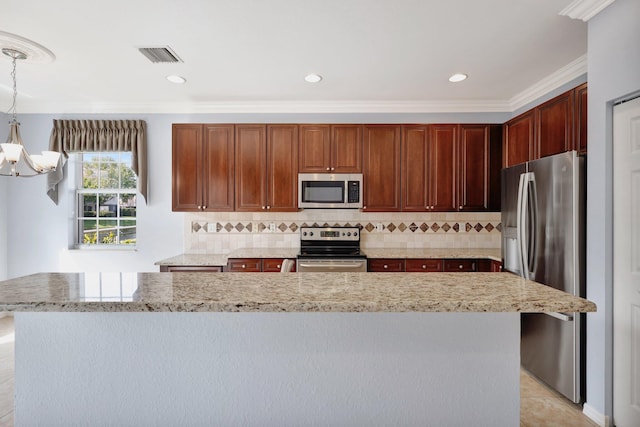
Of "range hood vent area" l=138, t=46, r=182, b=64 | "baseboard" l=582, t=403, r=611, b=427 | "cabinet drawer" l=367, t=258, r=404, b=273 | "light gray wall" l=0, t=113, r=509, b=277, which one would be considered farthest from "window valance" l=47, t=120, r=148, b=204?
"baseboard" l=582, t=403, r=611, b=427

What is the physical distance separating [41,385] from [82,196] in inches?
148

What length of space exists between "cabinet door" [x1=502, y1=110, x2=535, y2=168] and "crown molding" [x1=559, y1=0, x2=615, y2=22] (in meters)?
1.16

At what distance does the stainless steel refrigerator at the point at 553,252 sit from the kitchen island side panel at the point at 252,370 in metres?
1.58

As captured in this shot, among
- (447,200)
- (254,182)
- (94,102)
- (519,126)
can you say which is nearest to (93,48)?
(94,102)

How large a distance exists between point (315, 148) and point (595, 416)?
3.18 m

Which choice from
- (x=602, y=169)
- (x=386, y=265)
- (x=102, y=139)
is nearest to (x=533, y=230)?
(x=602, y=169)

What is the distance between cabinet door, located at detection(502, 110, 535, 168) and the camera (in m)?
3.28

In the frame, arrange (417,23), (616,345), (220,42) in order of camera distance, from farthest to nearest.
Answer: (220,42) → (417,23) → (616,345)

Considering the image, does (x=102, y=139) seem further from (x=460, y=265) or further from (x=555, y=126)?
(x=555, y=126)

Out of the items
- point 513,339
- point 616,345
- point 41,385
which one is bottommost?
point 616,345

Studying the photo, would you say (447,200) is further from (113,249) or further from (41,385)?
(113,249)

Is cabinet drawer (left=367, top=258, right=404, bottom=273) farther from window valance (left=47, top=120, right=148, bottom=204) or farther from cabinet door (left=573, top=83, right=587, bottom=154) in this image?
window valance (left=47, top=120, right=148, bottom=204)

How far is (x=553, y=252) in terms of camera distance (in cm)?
249

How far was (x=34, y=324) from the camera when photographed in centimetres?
124
